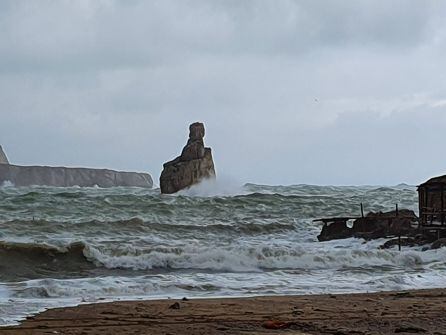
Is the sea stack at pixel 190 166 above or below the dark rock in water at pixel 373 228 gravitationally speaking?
above

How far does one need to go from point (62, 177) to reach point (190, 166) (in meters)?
53.1

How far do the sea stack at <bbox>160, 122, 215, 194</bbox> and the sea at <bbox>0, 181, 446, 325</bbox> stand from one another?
25.8m

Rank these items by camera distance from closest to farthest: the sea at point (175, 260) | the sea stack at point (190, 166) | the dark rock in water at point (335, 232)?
the sea at point (175, 260)
the dark rock in water at point (335, 232)
the sea stack at point (190, 166)

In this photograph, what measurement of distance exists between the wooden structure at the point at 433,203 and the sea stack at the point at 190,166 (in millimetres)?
33992

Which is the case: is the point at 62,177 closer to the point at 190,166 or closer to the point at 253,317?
the point at 190,166

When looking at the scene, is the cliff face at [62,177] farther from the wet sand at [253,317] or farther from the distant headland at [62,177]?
the wet sand at [253,317]

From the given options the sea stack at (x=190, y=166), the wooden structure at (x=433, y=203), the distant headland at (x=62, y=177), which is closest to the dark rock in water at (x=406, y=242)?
the wooden structure at (x=433, y=203)

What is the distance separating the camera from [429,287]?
1162cm

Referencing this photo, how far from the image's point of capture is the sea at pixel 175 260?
11102 mm

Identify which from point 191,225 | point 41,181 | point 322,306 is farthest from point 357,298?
point 41,181

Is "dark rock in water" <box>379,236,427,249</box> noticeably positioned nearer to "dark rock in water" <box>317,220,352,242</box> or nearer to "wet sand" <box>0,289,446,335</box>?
"dark rock in water" <box>317,220,352,242</box>

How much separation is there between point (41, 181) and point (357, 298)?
9848 cm

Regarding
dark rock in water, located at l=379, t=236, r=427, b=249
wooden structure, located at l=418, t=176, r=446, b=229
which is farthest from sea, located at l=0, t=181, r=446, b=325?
wooden structure, located at l=418, t=176, r=446, b=229

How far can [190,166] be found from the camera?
58438mm
